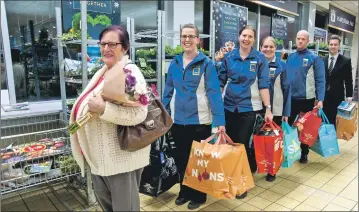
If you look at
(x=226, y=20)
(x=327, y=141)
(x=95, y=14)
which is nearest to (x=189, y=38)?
(x=95, y=14)

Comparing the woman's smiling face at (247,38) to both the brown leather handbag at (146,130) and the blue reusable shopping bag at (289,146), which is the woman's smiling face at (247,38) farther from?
the brown leather handbag at (146,130)

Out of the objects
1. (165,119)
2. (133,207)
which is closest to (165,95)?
(165,119)

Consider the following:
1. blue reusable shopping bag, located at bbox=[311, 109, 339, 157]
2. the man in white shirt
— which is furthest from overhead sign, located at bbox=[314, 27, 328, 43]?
blue reusable shopping bag, located at bbox=[311, 109, 339, 157]

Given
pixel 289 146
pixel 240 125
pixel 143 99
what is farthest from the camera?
pixel 289 146

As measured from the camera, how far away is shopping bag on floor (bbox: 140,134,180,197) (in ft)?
7.32

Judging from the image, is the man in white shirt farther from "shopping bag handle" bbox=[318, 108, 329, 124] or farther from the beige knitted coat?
the beige knitted coat

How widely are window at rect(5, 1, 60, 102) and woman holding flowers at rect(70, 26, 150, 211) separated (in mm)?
2111

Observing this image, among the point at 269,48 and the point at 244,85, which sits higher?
the point at 269,48

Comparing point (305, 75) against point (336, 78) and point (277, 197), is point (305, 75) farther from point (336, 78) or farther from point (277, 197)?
point (277, 197)

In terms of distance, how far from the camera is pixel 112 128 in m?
1.33

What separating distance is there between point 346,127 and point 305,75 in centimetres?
97

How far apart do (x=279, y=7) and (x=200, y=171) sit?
18.1 feet

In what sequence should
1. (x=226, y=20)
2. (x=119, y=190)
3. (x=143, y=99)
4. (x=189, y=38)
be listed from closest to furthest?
(x=143, y=99), (x=119, y=190), (x=189, y=38), (x=226, y=20)

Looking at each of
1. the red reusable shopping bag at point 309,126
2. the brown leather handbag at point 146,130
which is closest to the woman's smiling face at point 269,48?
the red reusable shopping bag at point 309,126
